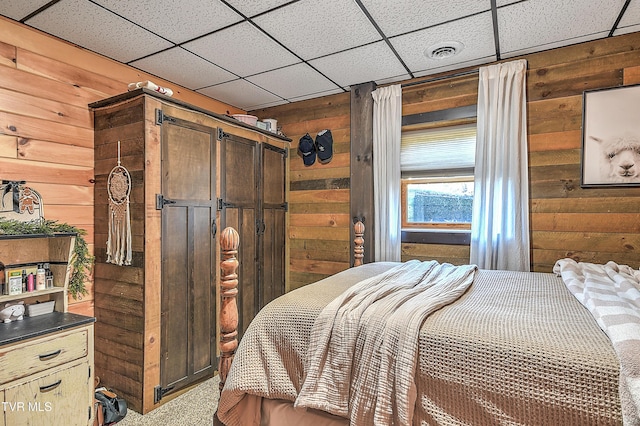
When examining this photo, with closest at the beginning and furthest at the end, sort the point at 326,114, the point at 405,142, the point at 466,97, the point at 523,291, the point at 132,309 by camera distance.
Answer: the point at 523,291
the point at 132,309
the point at 466,97
the point at 405,142
the point at 326,114

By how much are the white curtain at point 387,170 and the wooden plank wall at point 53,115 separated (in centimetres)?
217

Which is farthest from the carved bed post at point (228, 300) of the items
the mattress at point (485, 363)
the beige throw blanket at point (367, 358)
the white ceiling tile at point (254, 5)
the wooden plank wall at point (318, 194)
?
the wooden plank wall at point (318, 194)

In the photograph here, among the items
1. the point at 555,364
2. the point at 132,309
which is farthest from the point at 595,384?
the point at 132,309

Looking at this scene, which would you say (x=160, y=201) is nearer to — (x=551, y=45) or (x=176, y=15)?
(x=176, y=15)

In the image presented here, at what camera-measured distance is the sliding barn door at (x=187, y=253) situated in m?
2.45

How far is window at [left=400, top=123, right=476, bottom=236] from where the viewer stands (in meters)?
3.01

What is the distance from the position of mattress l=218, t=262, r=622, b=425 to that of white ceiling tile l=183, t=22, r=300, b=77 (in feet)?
5.68

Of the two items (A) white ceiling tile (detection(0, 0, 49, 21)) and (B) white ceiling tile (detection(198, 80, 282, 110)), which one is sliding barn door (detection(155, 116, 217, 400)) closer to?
(B) white ceiling tile (detection(198, 80, 282, 110))

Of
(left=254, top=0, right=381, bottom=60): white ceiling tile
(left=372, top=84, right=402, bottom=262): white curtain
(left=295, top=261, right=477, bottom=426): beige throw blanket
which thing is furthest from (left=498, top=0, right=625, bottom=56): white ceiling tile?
(left=295, top=261, right=477, bottom=426): beige throw blanket

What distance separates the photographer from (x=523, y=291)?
1780mm

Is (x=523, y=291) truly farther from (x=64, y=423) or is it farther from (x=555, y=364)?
(x=64, y=423)

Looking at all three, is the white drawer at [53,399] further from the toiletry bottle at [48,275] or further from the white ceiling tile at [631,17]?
the white ceiling tile at [631,17]

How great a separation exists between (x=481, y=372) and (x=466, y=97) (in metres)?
2.44

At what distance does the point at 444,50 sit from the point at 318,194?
1.75 m
